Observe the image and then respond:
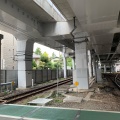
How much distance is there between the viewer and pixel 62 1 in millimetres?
9656

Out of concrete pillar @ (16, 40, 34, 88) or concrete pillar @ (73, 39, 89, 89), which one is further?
concrete pillar @ (16, 40, 34, 88)

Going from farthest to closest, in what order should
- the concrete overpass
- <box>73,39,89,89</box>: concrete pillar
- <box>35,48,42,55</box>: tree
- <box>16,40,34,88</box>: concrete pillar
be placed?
<box>35,48,42,55</box>: tree, <box>16,40,34,88</box>: concrete pillar, <box>73,39,89,89</box>: concrete pillar, the concrete overpass

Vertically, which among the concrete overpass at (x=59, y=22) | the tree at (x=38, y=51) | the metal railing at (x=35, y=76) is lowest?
the metal railing at (x=35, y=76)

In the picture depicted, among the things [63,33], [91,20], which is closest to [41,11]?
[63,33]

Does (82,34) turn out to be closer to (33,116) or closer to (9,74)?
(9,74)

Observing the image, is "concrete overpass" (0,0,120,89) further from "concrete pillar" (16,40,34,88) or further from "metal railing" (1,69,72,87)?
"metal railing" (1,69,72,87)

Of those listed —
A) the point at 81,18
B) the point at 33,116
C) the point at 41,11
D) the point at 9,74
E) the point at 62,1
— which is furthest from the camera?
the point at 9,74

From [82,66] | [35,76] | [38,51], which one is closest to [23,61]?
[35,76]

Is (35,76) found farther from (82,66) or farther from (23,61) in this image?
(82,66)

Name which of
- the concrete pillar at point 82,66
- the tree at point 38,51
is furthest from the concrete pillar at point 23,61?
the tree at point 38,51

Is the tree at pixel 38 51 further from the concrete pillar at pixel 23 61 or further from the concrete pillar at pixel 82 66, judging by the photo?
the concrete pillar at pixel 82 66

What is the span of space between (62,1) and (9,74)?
30.0 ft

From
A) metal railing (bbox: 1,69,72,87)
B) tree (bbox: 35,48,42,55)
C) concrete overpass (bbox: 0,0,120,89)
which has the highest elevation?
tree (bbox: 35,48,42,55)

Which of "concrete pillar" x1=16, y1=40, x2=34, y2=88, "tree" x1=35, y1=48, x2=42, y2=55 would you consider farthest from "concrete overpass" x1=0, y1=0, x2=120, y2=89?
"tree" x1=35, y1=48, x2=42, y2=55
